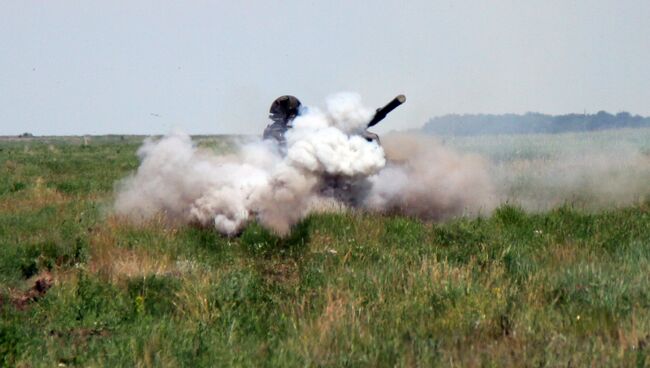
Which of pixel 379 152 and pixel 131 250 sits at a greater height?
pixel 379 152

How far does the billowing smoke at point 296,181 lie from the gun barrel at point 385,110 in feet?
1.39

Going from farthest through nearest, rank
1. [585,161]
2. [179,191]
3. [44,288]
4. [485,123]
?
[485,123] < [585,161] < [179,191] < [44,288]

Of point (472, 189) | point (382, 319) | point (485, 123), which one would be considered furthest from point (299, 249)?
point (485, 123)

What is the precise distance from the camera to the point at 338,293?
8555mm

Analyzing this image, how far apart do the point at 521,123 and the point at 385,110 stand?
2566 centimetres

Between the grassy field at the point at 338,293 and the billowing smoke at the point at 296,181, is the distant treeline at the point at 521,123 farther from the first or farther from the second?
the grassy field at the point at 338,293

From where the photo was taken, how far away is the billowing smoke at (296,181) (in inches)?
600

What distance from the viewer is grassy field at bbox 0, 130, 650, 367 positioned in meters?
6.67

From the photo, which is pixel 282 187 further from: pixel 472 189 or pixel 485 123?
pixel 485 123

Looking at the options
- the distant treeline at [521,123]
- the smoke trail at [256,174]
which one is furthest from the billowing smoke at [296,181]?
the distant treeline at [521,123]

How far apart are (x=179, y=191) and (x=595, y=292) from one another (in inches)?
406

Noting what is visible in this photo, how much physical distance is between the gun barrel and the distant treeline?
5.32m

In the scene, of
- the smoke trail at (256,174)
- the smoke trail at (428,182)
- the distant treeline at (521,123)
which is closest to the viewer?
the smoke trail at (256,174)

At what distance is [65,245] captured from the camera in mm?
12516
